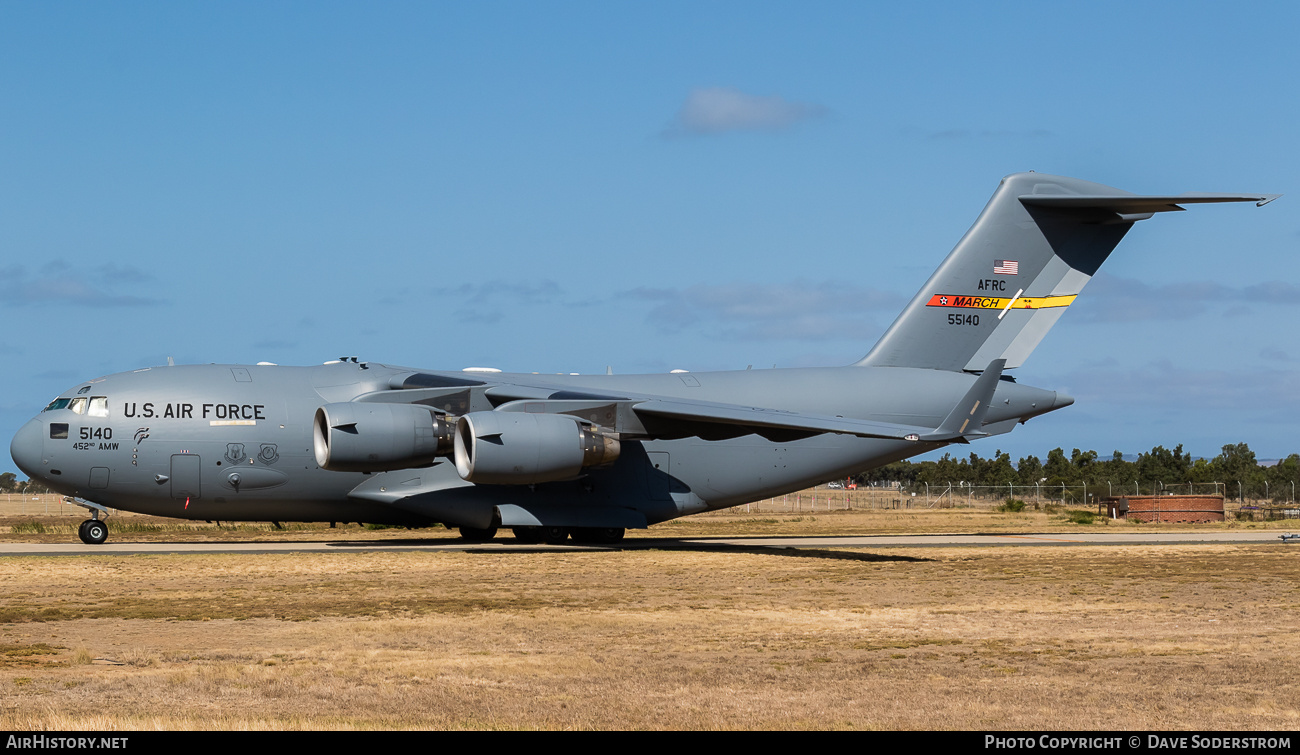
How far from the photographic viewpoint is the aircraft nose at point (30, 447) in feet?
64.3

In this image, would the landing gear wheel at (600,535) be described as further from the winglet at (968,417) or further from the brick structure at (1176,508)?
the brick structure at (1176,508)

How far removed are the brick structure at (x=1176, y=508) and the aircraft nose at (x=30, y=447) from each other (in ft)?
89.7

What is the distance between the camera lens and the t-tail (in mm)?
23578

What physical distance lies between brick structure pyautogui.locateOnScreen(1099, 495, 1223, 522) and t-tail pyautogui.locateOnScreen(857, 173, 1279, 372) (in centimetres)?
1346

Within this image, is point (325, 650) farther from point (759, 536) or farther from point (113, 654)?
point (759, 536)

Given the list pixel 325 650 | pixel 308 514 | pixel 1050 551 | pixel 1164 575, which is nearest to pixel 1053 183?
pixel 1050 551

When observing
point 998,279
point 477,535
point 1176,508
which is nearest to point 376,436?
point 477,535

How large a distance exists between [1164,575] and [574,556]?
808 cm

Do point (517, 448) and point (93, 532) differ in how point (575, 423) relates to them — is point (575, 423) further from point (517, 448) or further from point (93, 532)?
point (93, 532)

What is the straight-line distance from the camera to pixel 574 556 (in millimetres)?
18594

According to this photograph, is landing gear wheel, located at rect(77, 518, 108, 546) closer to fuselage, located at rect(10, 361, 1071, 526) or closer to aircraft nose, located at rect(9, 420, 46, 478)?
fuselage, located at rect(10, 361, 1071, 526)

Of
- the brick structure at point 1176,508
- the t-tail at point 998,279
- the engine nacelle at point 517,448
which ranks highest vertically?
the t-tail at point 998,279

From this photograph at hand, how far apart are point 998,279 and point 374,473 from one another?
12.0 m

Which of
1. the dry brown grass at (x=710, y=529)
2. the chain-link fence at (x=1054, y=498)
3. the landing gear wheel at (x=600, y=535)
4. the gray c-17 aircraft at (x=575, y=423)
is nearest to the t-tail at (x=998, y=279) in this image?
the gray c-17 aircraft at (x=575, y=423)
